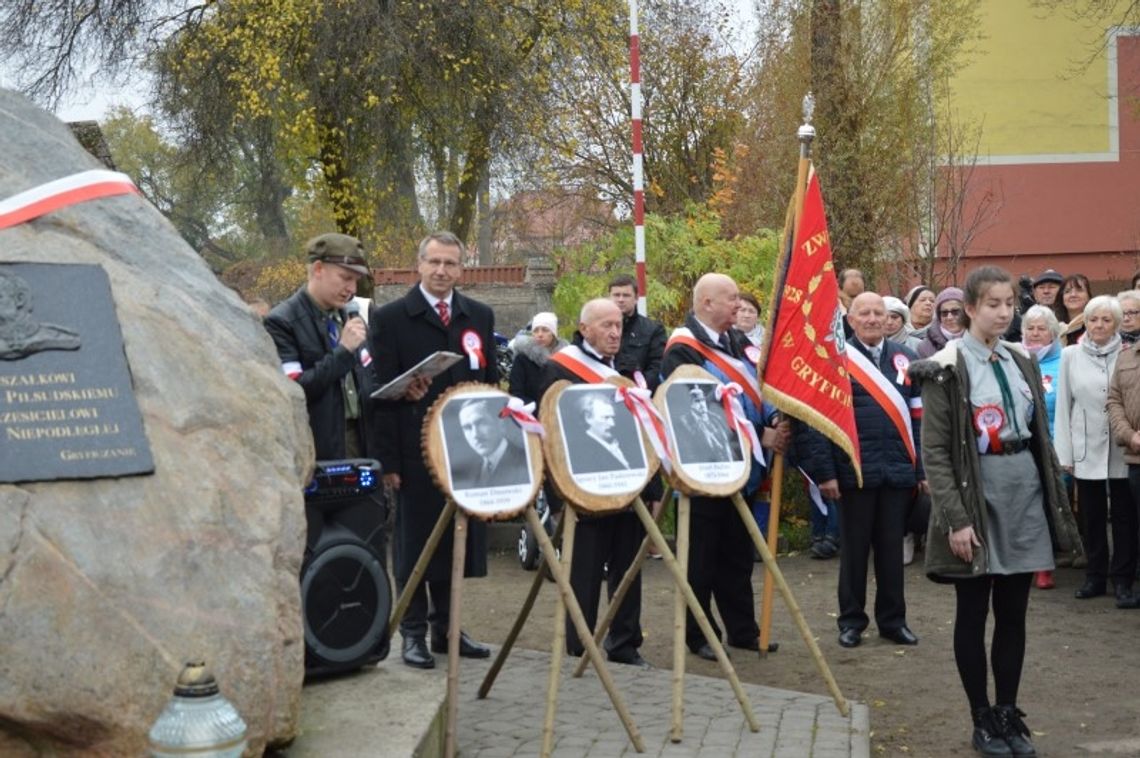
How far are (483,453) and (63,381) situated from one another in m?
1.77

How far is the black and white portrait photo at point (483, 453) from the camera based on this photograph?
20.2 feet

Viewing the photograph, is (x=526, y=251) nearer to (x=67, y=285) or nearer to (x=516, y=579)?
(x=516, y=579)

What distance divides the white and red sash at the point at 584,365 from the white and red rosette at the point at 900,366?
205 cm

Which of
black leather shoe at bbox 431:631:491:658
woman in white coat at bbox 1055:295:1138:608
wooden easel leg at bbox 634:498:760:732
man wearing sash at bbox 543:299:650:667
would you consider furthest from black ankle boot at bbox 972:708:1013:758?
woman in white coat at bbox 1055:295:1138:608

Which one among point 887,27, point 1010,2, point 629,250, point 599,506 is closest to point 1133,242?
point 1010,2

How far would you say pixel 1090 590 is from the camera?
10164 millimetres

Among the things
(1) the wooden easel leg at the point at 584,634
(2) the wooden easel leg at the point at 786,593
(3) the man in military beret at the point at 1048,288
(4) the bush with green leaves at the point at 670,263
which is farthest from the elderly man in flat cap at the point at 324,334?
(4) the bush with green leaves at the point at 670,263

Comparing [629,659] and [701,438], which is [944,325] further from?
[701,438]

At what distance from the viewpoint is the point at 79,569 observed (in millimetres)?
4562

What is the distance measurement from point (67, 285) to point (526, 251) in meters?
45.8

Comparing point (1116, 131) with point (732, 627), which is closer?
point (732, 627)

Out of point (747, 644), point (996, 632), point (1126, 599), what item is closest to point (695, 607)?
point (996, 632)

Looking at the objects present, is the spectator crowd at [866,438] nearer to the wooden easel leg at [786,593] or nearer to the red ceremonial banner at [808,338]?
the red ceremonial banner at [808,338]

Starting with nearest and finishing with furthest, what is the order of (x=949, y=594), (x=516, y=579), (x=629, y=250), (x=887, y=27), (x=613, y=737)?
(x=613, y=737)
(x=949, y=594)
(x=516, y=579)
(x=629, y=250)
(x=887, y=27)
